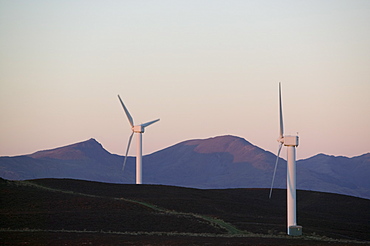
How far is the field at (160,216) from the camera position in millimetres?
64812

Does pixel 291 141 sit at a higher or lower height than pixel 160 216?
higher

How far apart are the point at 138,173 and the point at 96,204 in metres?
31.2

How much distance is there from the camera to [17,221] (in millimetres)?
73625

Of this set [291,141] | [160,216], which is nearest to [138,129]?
[160,216]

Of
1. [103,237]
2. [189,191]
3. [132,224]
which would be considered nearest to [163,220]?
[132,224]

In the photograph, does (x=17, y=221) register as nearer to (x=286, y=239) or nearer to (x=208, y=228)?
(x=208, y=228)

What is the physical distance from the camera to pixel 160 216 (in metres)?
82.2

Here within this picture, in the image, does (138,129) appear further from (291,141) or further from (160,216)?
(291,141)

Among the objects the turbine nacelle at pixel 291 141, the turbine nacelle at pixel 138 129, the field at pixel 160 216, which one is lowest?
the field at pixel 160 216

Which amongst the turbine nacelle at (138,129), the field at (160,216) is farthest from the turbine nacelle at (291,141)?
the turbine nacelle at (138,129)

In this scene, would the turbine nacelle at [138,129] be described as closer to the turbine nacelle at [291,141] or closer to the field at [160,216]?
the field at [160,216]

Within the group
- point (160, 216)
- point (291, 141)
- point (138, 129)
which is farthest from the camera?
point (138, 129)

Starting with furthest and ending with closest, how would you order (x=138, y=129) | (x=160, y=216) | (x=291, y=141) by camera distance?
(x=138, y=129) → (x=160, y=216) → (x=291, y=141)

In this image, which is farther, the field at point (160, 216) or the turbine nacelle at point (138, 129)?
the turbine nacelle at point (138, 129)
